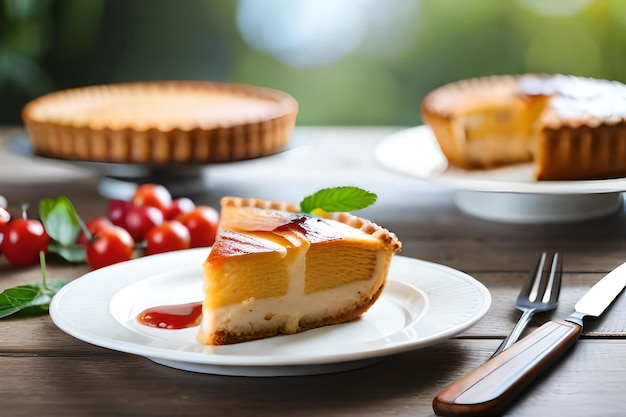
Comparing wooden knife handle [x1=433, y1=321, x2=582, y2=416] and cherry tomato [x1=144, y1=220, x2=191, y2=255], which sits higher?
wooden knife handle [x1=433, y1=321, x2=582, y2=416]

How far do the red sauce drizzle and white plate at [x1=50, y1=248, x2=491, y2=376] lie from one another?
22 mm

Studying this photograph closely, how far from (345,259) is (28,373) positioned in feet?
1.84

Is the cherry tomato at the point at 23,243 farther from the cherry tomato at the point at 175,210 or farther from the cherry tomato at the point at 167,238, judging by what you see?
the cherry tomato at the point at 175,210

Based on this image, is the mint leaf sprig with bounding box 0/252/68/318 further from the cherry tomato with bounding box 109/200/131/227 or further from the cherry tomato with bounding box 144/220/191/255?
the cherry tomato with bounding box 109/200/131/227

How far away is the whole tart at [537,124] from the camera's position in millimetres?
2783

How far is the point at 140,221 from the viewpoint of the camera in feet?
8.00

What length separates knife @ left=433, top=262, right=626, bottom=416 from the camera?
1.33m

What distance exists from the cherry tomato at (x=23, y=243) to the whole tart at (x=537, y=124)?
1316mm

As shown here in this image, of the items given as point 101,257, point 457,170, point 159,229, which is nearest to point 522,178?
point 457,170

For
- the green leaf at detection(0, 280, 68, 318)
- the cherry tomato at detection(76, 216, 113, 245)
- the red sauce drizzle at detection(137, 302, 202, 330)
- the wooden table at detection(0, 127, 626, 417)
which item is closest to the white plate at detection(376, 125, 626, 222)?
the wooden table at detection(0, 127, 626, 417)

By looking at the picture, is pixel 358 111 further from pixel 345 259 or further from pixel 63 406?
pixel 63 406

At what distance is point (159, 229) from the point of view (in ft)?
7.68

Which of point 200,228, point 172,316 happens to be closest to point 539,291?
point 172,316

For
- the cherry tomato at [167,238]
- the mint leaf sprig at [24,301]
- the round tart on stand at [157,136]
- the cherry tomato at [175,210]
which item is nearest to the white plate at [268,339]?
the mint leaf sprig at [24,301]
